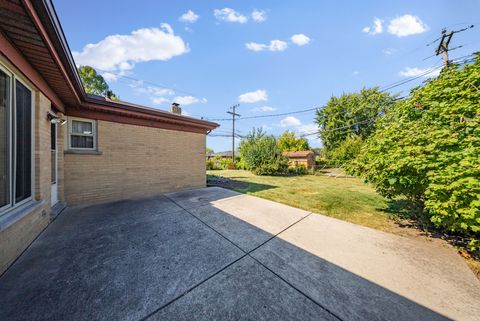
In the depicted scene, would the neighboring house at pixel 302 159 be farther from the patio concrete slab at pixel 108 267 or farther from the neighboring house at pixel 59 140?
the patio concrete slab at pixel 108 267

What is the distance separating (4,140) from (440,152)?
21.7 feet

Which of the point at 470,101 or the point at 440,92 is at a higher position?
the point at 440,92

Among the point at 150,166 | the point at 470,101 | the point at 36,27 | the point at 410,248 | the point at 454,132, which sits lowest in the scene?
the point at 410,248

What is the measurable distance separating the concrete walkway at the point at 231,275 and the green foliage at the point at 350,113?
26.6 m

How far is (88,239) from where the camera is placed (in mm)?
3010

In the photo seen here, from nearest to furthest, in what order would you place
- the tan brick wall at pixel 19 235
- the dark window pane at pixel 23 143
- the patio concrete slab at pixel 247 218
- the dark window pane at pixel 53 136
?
1. the tan brick wall at pixel 19 235
2. the dark window pane at pixel 23 143
3. the patio concrete slab at pixel 247 218
4. the dark window pane at pixel 53 136

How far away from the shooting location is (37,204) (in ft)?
9.92

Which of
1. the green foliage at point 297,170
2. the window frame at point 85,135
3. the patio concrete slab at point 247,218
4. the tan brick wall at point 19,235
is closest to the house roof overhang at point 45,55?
the window frame at point 85,135

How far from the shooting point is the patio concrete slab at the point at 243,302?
163cm

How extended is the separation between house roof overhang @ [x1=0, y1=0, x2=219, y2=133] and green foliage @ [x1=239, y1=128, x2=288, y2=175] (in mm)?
11964

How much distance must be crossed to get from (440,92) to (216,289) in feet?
17.8

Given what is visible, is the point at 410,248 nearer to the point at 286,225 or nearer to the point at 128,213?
the point at 286,225

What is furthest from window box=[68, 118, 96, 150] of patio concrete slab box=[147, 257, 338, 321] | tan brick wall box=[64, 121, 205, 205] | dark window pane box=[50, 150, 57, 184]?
patio concrete slab box=[147, 257, 338, 321]

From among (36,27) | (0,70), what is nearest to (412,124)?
(36,27)
